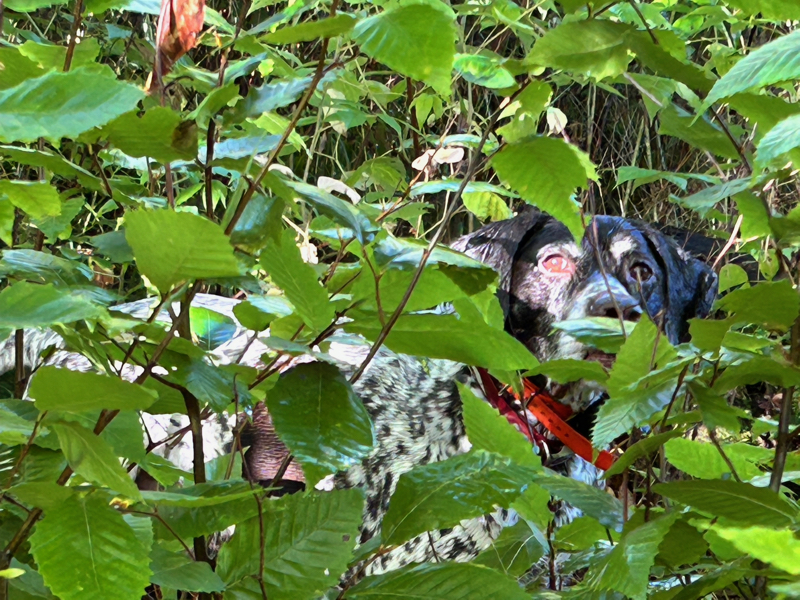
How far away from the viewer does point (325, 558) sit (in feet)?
2.07

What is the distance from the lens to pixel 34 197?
81 cm

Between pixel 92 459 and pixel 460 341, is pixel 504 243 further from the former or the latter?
pixel 92 459

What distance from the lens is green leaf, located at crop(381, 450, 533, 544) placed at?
25.2 inches

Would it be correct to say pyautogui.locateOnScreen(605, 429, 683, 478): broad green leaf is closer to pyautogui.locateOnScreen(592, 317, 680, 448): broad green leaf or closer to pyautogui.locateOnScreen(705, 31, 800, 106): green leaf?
pyautogui.locateOnScreen(592, 317, 680, 448): broad green leaf

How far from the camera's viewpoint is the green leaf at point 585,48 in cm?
69

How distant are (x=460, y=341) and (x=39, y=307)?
1.05ft

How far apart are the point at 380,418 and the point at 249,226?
1.98m

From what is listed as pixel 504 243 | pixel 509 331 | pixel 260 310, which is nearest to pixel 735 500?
pixel 260 310

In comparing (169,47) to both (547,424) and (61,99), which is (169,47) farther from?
(547,424)

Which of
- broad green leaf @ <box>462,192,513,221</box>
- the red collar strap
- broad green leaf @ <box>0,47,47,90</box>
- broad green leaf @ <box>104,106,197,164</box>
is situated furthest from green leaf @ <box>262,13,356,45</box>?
the red collar strap

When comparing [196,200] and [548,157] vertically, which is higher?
[548,157]

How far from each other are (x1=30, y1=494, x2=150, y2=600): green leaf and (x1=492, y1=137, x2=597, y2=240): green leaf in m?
0.40

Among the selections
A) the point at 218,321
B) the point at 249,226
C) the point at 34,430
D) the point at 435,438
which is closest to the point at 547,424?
the point at 435,438

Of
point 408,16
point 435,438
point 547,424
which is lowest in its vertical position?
point 435,438
